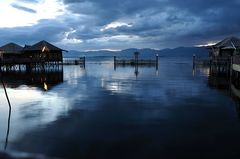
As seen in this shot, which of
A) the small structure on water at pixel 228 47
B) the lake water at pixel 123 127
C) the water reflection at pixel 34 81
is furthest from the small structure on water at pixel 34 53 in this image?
the lake water at pixel 123 127

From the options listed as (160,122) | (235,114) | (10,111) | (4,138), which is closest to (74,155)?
(4,138)

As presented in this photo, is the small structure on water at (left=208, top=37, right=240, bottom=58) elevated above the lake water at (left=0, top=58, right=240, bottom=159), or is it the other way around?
the small structure on water at (left=208, top=37, right=240, bottom=58)

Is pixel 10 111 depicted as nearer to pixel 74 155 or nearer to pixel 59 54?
pixel 74 155

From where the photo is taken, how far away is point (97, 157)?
10.1 metres

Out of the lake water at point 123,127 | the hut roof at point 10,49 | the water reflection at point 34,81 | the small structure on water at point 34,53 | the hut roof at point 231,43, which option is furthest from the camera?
the hut roof at point 10,49

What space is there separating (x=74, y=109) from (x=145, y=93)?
8782 mm

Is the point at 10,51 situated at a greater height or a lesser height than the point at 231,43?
lesser

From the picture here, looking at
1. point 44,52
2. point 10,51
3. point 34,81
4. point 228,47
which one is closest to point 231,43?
point 228,47

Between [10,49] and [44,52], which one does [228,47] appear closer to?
[44,52]

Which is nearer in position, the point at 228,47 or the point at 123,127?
the point at 123,127

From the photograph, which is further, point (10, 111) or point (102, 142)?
point (10, 111)

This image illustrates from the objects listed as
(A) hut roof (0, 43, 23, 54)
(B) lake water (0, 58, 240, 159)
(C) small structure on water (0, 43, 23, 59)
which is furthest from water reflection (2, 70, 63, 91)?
(A) hut roof (0, 43, 23, 54)

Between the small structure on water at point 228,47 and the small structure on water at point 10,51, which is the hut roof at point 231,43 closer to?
the small structure on water at point 228,47

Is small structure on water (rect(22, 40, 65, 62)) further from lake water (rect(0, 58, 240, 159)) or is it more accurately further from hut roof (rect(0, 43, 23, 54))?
lake water (rect(0, 58, 240, 159))
